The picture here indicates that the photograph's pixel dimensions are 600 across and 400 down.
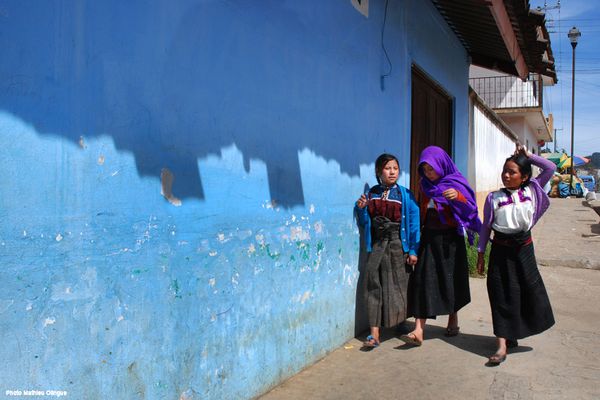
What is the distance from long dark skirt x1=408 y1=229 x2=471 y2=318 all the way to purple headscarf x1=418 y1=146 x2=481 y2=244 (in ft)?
0.45

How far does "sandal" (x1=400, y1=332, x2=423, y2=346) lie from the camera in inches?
160

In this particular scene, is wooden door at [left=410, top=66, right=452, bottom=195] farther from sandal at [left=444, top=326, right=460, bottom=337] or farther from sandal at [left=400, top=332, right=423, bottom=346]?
sandal at [left=400, top=332, right=423, bottom=346]

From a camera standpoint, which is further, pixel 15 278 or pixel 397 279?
pixel 397 279

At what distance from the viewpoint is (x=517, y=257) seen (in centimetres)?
379

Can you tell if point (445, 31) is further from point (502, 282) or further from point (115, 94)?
point (115, 94)

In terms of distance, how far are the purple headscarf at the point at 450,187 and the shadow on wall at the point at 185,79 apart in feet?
2.34

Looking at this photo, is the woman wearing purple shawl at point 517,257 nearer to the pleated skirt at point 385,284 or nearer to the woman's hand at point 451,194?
the woman's hand at point 451,194

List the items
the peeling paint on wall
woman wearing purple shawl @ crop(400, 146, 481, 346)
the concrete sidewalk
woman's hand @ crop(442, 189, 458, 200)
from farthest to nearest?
woman wearing purple shawl @ crop(400, 146, 481, 346)
woman's hand @ crop(442, 189, 458, 200)
the concrete sidewalk
the peeling paint on wall

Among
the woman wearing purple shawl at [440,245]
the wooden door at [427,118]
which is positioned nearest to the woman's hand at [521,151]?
the woman wearing purple shawl at [440,245]

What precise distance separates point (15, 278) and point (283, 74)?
199 centimetres

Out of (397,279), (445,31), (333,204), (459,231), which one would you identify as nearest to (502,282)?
(459,231)

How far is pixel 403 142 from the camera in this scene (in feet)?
17.8

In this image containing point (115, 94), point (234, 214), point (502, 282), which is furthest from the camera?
point (502, 282)

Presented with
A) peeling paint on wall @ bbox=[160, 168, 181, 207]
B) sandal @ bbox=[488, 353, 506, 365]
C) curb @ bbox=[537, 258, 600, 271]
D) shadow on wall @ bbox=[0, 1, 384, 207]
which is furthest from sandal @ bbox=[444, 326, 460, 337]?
curb @ bbox=[537, 258, 600, 271]
